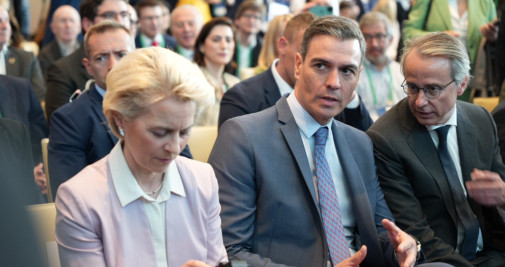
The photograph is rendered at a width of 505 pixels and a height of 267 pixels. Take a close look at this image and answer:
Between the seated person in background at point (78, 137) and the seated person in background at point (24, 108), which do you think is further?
the seated person in background at point (24, 108)

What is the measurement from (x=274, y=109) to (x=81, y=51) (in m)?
2.62

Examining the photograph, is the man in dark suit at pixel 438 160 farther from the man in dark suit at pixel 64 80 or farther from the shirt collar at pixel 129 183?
the man in dark suit at pixel 64 80

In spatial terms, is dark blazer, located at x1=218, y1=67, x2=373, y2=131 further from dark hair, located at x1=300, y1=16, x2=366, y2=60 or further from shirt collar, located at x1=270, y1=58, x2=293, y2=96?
dark hair, located at x1=300, y1=16, x2=366, y2=60

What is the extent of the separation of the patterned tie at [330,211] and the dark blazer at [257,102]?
108 cm

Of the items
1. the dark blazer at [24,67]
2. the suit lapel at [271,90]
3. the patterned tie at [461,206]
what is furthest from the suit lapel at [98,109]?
the dark blazer at [24,67]

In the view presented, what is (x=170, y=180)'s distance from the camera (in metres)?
1.94

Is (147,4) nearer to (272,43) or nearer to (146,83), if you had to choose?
(272,43)

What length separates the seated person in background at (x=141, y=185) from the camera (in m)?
1.80

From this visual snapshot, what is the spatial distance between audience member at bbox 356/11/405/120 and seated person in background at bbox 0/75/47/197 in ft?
7.32

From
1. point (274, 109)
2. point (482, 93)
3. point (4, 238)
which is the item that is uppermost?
point (4, 238)

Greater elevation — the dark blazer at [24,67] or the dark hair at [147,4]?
the dark hair at [147,4]

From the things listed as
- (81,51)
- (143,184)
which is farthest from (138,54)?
(81,51)

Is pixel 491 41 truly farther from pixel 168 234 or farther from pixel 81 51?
pixel 168 234

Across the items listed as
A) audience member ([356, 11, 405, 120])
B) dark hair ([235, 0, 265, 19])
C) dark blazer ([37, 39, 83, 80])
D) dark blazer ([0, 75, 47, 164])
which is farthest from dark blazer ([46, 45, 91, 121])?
dark hair ([235, 0, 265, 19])
